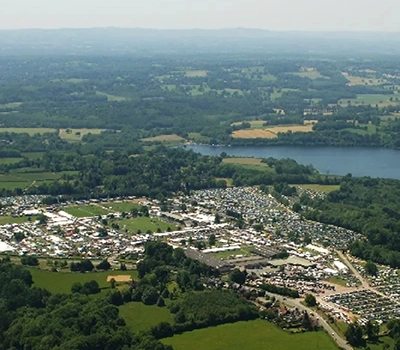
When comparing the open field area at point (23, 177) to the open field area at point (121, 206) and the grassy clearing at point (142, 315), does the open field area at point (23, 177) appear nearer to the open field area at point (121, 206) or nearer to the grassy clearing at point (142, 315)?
the open field area at point (121, 206)

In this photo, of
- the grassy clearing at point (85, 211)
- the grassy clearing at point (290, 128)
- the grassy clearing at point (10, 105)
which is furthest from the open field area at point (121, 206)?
the grassy clearing at point (10, 105)

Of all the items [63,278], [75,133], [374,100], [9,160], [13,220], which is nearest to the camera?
[63,278]

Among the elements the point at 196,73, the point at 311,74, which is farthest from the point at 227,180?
the point at 311,74

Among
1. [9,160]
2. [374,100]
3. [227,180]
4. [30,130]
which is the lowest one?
[374,100]

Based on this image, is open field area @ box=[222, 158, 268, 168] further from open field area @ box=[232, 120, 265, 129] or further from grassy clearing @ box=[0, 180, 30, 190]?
open field area @ box=[232, 120, 265, 129]

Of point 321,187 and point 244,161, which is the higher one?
point 321,187

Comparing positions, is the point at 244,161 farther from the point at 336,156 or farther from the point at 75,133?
the point at 75,133
